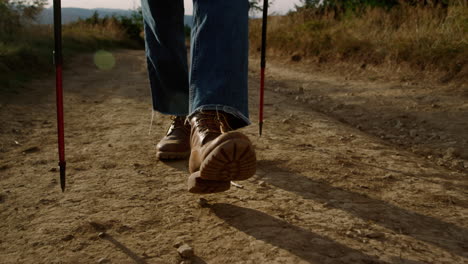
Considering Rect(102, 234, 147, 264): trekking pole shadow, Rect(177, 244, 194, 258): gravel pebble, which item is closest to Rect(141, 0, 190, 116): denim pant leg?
Rect(102, 234, 147, 264): trekking pole shadow

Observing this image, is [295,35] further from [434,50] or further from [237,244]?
[237,244]

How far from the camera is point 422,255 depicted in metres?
1.21

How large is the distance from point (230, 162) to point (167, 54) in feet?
3.33

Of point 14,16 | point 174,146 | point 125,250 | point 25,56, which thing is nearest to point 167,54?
point 174,146

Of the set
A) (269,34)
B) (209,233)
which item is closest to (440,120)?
(209,233)

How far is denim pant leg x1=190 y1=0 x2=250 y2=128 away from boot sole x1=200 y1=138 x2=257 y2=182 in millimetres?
253

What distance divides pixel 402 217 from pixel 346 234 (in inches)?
10.7

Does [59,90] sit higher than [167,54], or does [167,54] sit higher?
[167,54]

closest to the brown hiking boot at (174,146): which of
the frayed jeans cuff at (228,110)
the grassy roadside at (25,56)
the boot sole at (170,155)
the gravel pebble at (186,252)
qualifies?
the boot sole at (170,155)

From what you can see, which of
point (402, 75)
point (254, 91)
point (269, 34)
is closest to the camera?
point (254, 91)

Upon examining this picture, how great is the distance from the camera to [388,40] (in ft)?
19.4

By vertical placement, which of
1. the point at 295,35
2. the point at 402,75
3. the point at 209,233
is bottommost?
the point at 209,233

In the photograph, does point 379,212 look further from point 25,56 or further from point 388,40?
point 25,56

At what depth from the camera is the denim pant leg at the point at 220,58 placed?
5.01 feet
